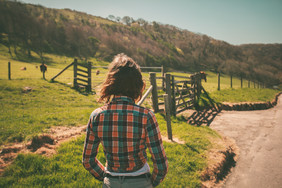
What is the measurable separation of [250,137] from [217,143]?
7.01 feet

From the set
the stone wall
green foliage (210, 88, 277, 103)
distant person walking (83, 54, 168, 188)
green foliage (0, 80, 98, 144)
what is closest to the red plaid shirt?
distant person walking (83, 54, 168, 188)

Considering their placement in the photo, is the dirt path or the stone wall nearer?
the dirt path

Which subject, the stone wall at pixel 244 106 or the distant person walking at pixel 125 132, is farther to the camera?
the stone wall at pixel 244 106

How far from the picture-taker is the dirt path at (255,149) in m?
3.96

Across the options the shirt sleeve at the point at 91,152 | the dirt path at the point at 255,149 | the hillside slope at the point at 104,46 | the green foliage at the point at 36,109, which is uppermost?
the hillside slope at the point at 104,46

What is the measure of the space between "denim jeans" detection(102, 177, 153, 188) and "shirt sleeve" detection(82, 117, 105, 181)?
21 centimetres

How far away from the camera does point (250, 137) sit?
21.3ft

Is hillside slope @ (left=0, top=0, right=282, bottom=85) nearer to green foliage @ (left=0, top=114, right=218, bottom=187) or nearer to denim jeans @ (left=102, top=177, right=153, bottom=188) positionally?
green foliage @ (left=0, top=114, right=218, bottom=187)

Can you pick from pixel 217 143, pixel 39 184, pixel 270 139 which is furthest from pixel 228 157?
pixel 39 184

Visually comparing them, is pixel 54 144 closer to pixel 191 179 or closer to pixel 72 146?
pixel 72 146

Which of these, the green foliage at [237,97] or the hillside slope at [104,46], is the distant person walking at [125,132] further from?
the hillside slope at [104,46]

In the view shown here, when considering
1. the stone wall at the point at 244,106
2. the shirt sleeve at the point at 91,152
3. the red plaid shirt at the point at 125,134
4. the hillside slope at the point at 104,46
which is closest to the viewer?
the red plaid shirt at the point at 125,134

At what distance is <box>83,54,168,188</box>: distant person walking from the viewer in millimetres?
1314

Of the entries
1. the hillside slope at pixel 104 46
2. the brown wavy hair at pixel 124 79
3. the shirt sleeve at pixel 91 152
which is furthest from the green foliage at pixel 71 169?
the hillside slope at pixel 104 46
